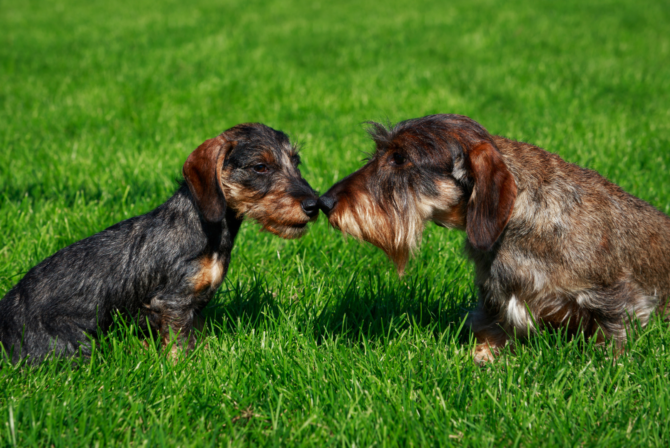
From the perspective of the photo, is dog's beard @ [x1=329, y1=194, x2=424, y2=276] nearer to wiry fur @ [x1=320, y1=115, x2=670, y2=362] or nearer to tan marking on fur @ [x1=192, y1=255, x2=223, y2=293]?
wiry fur @ [x1=320, y1=115, x2=670, y2=362]

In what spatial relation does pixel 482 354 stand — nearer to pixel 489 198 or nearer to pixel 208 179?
pixel 489 198

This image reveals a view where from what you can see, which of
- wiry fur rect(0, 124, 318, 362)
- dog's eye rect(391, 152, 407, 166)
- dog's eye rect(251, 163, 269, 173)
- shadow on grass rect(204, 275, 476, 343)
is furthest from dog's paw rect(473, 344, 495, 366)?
dog's eye rect(251, 163, 269, 173)

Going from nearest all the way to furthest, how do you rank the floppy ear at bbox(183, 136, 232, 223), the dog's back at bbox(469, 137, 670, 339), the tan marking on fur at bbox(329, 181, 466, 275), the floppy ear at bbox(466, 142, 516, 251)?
1. the floppy ear at bbox(466, 142, 516, 251)
2. the dog's back at bbox(469, 137, 670, 339)
3. the tan marking on fur at bbox(329, 181, 466, 275)
4. the floppy ear at bbox(183, 136, 232, 223)

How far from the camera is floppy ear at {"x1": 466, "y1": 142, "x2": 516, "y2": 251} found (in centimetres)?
274

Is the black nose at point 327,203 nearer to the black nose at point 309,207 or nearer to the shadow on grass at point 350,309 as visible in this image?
the black nose at point 309,207

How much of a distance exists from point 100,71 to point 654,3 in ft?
49.7

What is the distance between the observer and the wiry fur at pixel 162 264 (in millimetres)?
3211

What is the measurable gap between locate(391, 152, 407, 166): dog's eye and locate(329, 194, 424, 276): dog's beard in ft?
0.68

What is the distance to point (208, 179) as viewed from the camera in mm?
3227

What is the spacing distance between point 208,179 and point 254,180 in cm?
33

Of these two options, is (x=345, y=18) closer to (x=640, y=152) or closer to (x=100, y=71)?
(x=100, y=71)

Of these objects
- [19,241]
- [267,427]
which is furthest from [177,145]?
[267,427]

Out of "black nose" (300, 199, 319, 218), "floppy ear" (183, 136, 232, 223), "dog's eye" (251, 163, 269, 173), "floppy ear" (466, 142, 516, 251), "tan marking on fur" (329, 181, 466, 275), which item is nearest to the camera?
"floppy ear" (466, 142, 516, 251)

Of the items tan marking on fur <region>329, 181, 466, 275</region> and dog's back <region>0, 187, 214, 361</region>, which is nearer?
tan marking on fur <region>329, 181, 466, 275</region>
